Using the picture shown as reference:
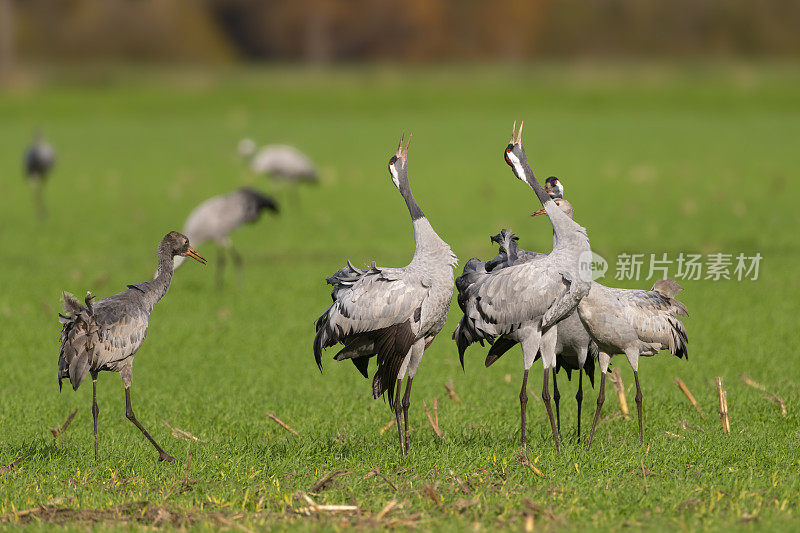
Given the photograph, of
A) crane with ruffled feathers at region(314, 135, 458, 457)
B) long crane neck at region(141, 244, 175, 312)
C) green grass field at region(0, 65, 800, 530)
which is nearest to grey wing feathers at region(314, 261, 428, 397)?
crane with ruffled feathers at region(314, 135, 458, 457)

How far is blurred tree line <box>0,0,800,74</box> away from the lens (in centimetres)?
8400

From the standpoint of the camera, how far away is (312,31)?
82688mm

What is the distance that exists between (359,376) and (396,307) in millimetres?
3263

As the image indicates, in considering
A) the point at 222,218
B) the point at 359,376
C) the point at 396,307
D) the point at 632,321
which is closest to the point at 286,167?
the point at 222,218

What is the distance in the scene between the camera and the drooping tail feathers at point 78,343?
7.01 metres

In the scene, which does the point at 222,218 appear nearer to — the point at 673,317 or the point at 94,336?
the point at 94,336

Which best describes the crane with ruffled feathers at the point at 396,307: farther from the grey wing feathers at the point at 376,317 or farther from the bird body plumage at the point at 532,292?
the bird body plumage at the point at 532,292

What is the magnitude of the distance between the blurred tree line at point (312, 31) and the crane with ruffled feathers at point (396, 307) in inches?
3023

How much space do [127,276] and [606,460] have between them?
8926 millimetres

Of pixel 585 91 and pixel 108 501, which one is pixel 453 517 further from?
pixel 585 91

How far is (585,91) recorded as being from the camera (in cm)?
5406

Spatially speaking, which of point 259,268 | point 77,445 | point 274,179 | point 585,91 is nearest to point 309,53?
point 585,91

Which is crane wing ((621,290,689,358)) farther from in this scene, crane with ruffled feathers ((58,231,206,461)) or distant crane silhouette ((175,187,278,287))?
distant crane silhouette ((175,187,278,287))

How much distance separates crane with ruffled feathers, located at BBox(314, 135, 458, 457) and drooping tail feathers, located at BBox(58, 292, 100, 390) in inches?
59.0
